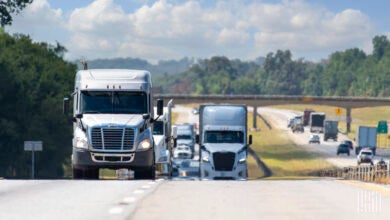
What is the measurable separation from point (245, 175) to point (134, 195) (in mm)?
34235

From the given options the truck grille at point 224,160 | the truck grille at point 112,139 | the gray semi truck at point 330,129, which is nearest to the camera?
the truck grille at point 112,139

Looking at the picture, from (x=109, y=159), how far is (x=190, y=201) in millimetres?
12404

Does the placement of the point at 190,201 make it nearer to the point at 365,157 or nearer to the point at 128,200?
the point at 128,200

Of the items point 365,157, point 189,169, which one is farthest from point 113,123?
point 365,157

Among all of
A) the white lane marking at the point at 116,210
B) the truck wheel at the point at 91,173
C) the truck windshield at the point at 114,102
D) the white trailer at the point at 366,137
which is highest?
the truck windshield at the point at 114,102

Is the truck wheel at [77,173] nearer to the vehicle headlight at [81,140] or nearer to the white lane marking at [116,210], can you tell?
the vehicle headlight at [81,140]

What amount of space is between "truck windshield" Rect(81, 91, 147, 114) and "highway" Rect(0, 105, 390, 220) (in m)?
Result: 6.65

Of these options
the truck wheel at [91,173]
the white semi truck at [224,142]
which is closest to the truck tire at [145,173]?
the truck wheel at [91,173]

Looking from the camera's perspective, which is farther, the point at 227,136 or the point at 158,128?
the point at 227,136

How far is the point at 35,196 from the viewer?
1920 cm

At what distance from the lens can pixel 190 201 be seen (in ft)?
58.4

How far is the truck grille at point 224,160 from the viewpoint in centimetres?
5278

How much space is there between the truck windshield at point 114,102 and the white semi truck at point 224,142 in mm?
22804
